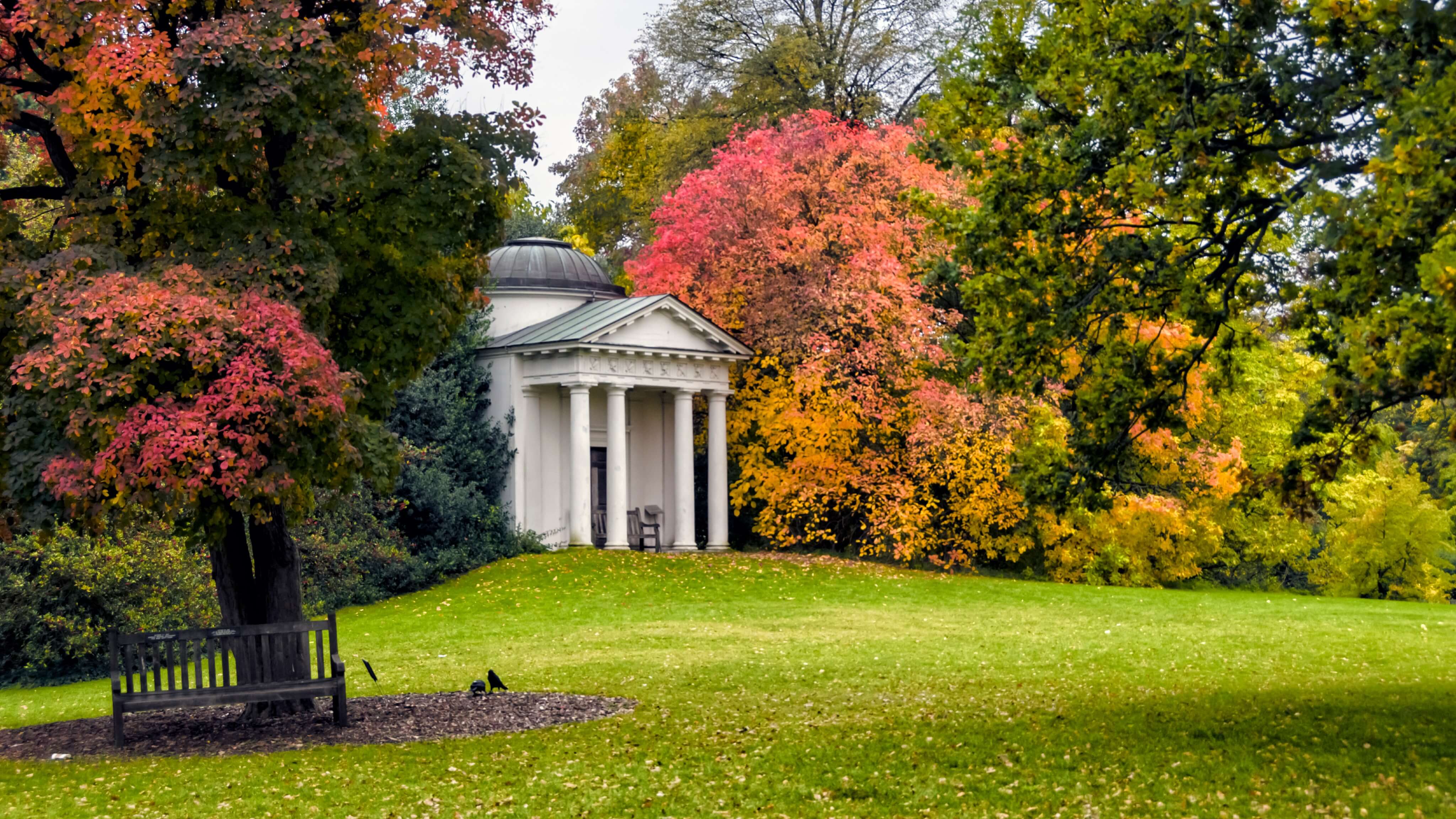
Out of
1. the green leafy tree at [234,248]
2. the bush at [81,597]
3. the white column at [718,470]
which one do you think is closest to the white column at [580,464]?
the white column at [718,470]

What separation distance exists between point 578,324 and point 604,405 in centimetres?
298

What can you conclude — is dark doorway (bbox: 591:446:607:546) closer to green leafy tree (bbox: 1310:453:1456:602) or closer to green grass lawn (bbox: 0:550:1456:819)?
green grass lawn (bbox: 0:550:1456:819)

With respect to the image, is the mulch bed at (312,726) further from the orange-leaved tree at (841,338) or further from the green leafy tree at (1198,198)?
the orange-leaved tree at (841,338)

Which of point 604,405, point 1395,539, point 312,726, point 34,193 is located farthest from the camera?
point 1395,539

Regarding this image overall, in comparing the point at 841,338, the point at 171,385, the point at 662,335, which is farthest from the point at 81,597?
the point at 841,338

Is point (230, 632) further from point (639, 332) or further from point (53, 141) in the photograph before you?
point (639, 332)

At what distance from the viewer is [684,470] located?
33.7 m

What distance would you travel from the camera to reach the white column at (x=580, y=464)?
106 ft

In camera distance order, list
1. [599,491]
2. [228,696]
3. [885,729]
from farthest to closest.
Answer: [599,491] < [228,696] < [885,729]

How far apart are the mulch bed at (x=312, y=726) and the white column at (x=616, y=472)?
17863mm

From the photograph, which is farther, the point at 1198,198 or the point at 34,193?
the point at 34,193

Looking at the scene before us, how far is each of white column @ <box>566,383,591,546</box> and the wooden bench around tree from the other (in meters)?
19.8

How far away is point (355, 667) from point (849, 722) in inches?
364

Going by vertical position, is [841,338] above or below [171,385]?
above
